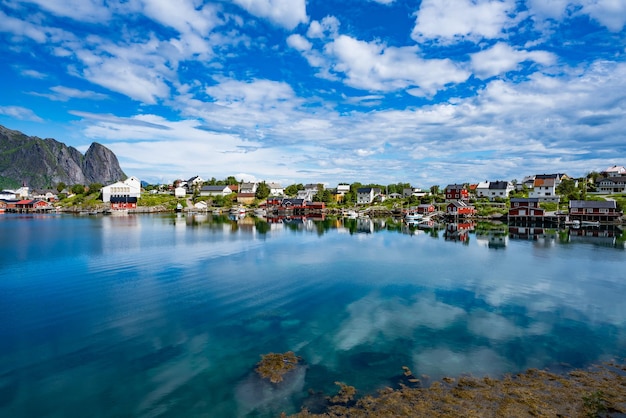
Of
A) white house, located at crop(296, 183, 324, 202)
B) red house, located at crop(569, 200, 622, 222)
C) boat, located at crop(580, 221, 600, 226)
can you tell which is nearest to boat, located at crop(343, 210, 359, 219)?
white house, located at crop(296, 183, 324, 202)

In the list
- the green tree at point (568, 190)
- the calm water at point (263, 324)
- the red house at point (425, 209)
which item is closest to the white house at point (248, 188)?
the red house at point (425, 209)

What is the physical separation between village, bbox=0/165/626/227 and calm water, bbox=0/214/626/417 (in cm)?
4433

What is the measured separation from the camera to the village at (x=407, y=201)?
237 ft

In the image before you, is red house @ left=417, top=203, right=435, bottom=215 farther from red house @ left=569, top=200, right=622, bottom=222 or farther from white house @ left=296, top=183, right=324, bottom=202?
white house @ left=296, top=183, right=324, bottom=202

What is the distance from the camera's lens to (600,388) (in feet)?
34.5

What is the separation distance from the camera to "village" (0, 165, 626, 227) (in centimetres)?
7212

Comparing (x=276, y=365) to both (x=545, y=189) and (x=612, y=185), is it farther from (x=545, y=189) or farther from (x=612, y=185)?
(x=612, y=185)

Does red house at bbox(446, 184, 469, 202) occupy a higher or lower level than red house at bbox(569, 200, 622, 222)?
higher

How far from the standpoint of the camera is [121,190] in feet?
375

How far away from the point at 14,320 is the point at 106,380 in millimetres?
8640

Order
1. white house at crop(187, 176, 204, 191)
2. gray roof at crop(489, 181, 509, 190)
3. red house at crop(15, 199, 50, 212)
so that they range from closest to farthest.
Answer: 1. gray roof at crop(489, 181, 509, 190)
2. red house at crop(15, 199, 50, 212)
3. white house at crop(187, 176, 204, 191)

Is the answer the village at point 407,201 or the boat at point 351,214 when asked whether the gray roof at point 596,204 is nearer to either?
the village at point 407,201

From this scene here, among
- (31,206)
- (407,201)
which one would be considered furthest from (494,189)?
(31,206)

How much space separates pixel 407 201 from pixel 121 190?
3518 inches
